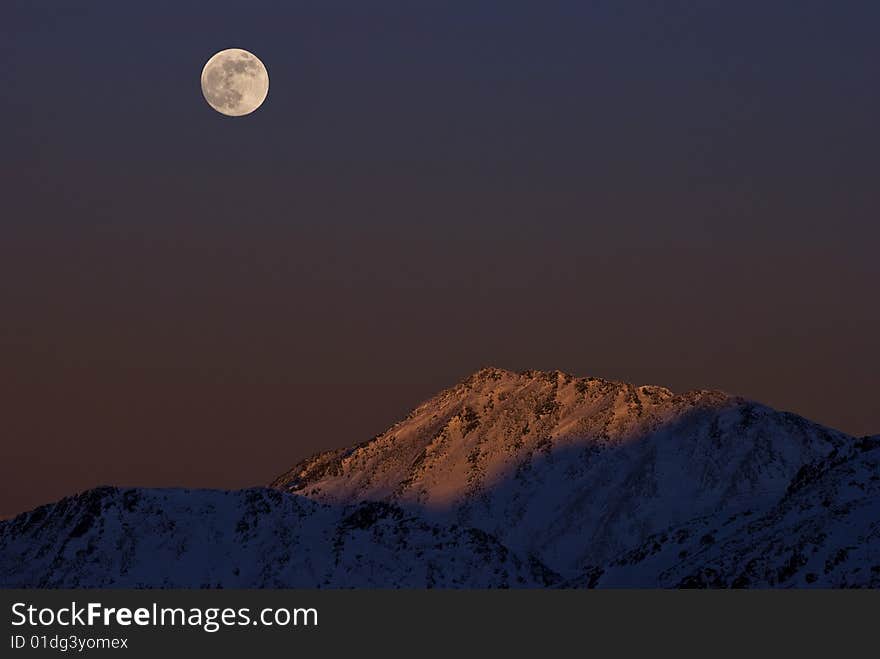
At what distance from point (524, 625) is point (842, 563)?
334ft

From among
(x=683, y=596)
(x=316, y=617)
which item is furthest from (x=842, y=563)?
Answer: (x=316, y=617)

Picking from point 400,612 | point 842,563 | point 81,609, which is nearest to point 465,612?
point 400,612

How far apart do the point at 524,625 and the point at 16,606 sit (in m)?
25.9

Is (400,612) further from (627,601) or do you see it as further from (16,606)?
(16,606)

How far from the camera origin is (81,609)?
102438mm

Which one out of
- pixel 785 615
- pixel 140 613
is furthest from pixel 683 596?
pixel 140 613

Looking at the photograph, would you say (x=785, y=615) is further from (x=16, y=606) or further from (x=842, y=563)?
(x=842, y=563)

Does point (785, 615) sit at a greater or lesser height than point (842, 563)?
lesser

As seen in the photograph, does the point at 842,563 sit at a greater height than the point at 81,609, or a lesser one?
greater

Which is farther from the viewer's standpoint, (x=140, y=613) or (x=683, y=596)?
(x=683, y=596)

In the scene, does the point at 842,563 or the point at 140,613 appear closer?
the point at 140,613

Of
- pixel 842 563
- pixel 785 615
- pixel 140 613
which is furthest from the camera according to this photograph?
pixel 842 563

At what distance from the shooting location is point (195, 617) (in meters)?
101

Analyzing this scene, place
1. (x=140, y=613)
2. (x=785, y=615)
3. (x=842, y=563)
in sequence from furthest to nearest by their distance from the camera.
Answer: (x=842, y=563)
(x=785, y=615)
(x=140, y=613)
